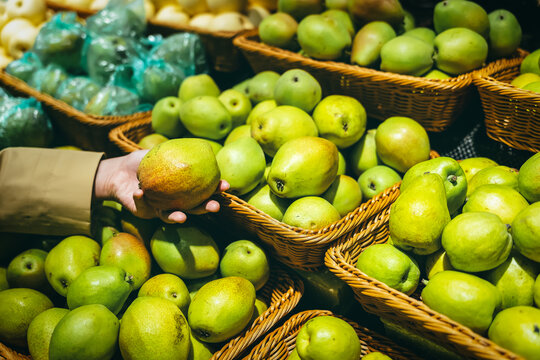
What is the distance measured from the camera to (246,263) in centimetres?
158

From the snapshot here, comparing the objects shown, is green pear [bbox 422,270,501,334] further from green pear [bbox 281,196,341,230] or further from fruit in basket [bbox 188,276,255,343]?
fruit in basket [bbox 188,276,255,343]

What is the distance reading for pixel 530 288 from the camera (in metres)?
1.22

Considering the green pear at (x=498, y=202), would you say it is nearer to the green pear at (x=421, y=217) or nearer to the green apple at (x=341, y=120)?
the green pear at (x=421, y=217)

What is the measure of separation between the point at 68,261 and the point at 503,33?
2518 millimetres

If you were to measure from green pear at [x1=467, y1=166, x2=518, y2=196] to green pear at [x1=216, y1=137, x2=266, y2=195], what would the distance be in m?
0.95

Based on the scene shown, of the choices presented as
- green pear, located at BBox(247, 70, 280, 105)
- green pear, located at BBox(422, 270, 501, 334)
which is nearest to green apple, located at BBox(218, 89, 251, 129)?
green pear, located at BBox(247, 70, 280, 105)

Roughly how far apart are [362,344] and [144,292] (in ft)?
3.07

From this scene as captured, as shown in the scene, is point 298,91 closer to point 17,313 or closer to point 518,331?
point 518,331

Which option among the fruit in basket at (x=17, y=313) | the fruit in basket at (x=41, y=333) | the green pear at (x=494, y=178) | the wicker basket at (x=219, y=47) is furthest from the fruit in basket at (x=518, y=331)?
the wicker basket at (x=219, y=47)

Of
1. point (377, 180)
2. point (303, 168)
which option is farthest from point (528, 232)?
point (303, 168)

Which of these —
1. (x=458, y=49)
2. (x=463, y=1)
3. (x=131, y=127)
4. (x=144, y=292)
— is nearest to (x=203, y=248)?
(x=144, y=292)

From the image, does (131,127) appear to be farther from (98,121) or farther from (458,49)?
(458,49)

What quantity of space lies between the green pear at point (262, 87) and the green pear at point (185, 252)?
97cm

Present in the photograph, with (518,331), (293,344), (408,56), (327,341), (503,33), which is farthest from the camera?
(503,33)
